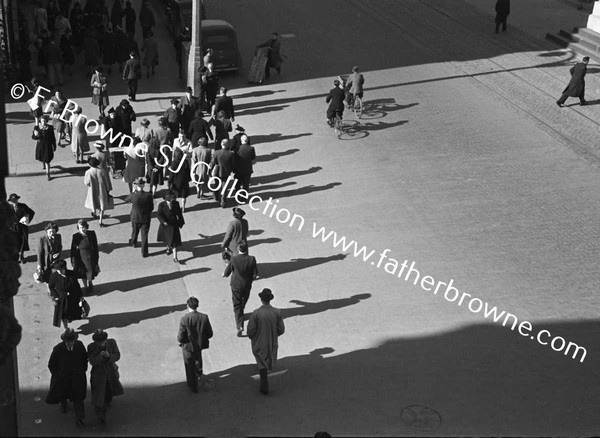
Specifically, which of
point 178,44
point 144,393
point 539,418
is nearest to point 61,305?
point 144,393

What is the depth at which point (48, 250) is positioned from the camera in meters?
17.8

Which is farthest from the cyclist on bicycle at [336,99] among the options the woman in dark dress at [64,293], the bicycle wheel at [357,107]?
the woman in dark dress at [64,293]

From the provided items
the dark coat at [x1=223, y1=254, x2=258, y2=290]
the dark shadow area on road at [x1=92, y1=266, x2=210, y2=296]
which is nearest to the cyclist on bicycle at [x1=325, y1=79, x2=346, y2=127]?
the dark shadow area on road at [x1=92, y1=266, x2=210, y2=296]

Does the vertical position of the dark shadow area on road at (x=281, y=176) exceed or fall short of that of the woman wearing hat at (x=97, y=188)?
it falls short

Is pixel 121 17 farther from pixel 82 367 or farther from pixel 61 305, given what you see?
pixel 82 367

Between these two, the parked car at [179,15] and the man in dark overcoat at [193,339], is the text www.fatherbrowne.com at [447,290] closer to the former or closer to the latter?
the man in dark overcoat at [193,339]

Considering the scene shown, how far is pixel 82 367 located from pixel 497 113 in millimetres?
16634

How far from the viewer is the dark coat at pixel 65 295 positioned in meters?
16.4

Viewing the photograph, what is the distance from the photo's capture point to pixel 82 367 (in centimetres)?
1433

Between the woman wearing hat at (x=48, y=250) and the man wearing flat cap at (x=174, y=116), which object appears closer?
Answer: the woman wearing hat at (x=48, y=250)

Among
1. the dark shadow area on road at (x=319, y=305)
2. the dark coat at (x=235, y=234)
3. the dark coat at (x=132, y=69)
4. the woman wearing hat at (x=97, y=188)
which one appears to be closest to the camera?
the dark shadow area on road at (x=319, y=305)

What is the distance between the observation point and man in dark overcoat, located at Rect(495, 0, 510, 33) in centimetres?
3569

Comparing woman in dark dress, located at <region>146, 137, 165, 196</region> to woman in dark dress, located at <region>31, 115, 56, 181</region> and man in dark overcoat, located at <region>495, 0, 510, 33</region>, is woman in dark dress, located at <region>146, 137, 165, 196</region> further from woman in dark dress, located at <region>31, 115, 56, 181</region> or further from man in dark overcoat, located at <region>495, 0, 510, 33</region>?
man in dark overcoat, located at <region>495, 0, 510, 33</region>

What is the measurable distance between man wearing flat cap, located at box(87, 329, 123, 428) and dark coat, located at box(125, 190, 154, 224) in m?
4.95
